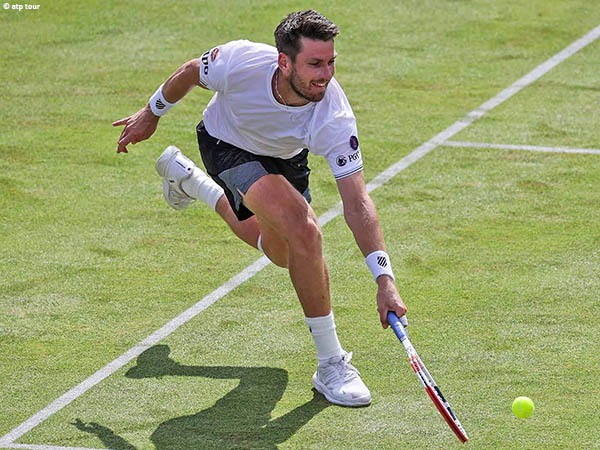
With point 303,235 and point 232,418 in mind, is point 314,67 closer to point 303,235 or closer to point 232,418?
point 303,235

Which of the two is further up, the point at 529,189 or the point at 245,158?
the point at 245,158

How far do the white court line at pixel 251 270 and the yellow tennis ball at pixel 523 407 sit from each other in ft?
6.82

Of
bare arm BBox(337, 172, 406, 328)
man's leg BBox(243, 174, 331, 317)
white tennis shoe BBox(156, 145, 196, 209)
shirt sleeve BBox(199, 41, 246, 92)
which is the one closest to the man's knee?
man's leg BBox(243, 174, 331, 317)

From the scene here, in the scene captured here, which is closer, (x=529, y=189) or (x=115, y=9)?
(x=529, y=189)

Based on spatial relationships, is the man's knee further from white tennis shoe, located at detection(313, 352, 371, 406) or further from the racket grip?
the racket grip

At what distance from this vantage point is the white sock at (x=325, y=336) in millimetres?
6090

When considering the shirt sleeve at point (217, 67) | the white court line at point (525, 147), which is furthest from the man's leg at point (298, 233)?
the white court line at point (525, 147)

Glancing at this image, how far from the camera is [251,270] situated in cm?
774

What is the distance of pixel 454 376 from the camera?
6.16 m

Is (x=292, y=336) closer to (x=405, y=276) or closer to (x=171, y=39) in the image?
(x=405, y=276)

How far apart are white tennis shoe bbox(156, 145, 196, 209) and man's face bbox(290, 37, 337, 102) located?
Answer: 1.88 metres

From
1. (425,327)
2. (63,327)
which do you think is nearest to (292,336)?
(425,327)

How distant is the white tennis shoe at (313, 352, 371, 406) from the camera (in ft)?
19.3

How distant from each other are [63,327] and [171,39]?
22.6 ft
